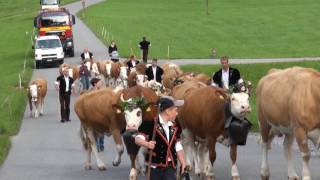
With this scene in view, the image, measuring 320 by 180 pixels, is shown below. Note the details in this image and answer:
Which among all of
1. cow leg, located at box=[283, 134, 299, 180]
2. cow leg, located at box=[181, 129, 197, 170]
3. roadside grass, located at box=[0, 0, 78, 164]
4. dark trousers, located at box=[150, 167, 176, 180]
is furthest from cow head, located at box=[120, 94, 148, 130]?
roadside grass, located at box=[0, 0, 78, 164]

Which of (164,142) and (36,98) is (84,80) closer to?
(36,98)

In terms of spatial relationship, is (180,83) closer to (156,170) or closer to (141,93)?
(141,93)

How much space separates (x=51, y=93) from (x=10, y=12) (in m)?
74.6

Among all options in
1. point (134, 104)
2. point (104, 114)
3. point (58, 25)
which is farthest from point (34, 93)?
point (58, 25)

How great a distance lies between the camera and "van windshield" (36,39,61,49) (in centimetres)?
5162

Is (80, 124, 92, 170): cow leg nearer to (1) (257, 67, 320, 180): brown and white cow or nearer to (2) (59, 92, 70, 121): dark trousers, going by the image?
(1) (257, 67, 320, 180): brown and white cow

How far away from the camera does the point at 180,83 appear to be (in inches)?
775

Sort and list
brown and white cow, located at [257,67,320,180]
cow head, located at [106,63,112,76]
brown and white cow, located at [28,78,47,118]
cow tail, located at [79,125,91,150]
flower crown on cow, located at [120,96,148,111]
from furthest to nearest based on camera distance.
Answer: cow head, located at [106,63,112,76]
brown and white cow, located at [28,78,47,118]
cow tail, located at [79,125,91,150]
brown and white cow, located at [257,67,320,180]
flower crown on cow, located at [120,96,148,111]

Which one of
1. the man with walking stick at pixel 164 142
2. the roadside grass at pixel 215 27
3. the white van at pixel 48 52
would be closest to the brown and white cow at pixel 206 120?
the man with walking stick at pixel 164 142

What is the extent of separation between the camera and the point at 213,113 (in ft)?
50.0

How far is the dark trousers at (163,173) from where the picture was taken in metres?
11.1

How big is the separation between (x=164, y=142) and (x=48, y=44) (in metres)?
41.9

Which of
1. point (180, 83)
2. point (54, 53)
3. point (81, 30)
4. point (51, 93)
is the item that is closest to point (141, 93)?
point (180, 83)

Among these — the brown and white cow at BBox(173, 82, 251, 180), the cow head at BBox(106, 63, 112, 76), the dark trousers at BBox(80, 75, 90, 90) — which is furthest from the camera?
the cow head at BBox(106, 63, 112, 76)
